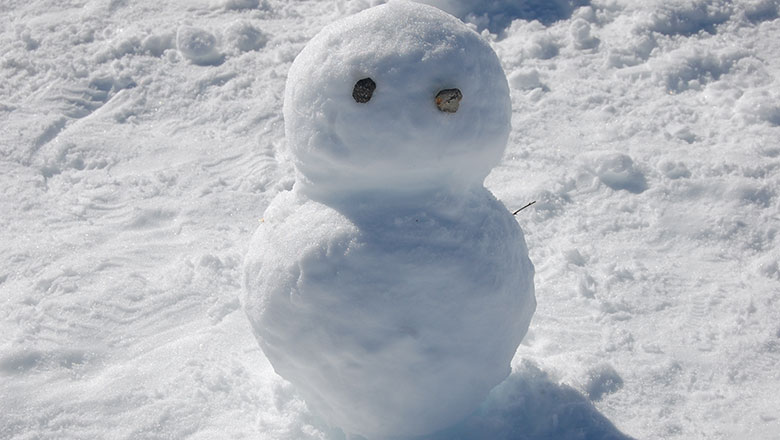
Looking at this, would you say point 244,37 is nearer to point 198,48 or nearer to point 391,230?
point 198,48

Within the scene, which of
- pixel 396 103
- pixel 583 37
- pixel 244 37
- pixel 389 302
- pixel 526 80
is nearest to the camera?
pixel 396 103

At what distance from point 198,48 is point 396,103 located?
2.70 metres

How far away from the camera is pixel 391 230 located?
7.20 ft

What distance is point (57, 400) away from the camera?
269 cm

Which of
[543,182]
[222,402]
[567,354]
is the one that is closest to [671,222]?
[543,182]

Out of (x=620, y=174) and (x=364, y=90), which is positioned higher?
(x=364, y=90)

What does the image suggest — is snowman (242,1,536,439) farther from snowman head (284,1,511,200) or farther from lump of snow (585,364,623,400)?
lump of snow (585,364,623,400)

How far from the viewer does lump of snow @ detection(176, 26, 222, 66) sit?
14.6 feet

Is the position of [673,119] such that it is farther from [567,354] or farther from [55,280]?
[55,280]

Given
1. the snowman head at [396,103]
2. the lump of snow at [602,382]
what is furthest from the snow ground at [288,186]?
the snowman head at [396,103]

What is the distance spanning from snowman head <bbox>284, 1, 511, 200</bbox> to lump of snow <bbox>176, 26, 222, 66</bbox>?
2374mm

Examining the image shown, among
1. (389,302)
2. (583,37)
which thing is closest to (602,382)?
(389,302)

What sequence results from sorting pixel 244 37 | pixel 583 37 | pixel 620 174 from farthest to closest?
pixel 244 37
pixel 583 37
pixel 620 174

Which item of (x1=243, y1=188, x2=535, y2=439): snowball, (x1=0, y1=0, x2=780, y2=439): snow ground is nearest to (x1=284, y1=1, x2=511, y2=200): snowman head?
(x1=243, y1=188, x2=535, y2=439): snowball
